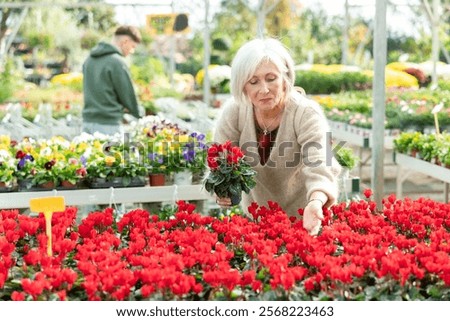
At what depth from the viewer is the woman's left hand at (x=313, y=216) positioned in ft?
7.68

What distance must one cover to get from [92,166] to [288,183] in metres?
1.90

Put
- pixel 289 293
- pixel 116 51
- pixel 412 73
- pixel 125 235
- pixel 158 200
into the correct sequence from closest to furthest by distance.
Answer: pixel 289 293
pixel 125 235
pixel 158 200
pixel 116 51
pixel 412 73

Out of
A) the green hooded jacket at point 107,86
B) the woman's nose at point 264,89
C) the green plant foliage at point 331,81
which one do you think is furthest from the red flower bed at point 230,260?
the green plant foliage at point 331,81

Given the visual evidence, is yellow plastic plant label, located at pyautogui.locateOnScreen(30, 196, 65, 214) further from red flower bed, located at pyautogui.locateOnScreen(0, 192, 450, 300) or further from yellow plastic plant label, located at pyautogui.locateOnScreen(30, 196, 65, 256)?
red flower bed, located at pyautogui.locateOnScreen(0, 192, 450, 300)

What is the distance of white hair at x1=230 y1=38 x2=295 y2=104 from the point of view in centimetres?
247

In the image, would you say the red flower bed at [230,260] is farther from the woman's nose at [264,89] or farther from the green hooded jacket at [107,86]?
the green hooded jacket at [107,86]

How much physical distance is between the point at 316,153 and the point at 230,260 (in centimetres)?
58

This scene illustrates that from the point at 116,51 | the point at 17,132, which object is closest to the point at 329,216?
the point at 116,51

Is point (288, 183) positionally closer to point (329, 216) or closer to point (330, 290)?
point (329, 216)

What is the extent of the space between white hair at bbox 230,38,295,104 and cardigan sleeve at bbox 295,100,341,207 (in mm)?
138

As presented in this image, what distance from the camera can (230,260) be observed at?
2.17 meters

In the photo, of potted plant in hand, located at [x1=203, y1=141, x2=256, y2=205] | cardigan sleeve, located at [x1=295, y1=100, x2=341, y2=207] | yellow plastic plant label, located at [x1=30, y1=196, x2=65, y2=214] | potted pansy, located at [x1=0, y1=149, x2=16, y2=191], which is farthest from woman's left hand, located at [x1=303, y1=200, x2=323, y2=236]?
potted pansy, located at [x1=0, y1=149, x2=16, y2=191]

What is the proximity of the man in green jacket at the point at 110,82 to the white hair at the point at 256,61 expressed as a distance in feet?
10.6

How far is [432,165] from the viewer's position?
4973 mm
